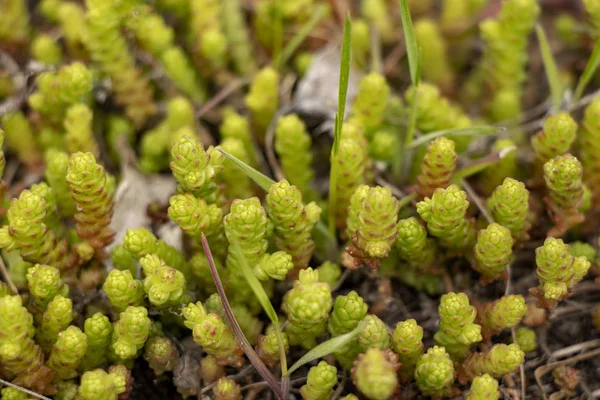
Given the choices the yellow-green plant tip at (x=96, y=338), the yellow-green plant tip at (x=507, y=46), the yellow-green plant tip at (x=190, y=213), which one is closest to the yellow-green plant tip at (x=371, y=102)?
the yellow-green plant tip at (x=507, y=46)

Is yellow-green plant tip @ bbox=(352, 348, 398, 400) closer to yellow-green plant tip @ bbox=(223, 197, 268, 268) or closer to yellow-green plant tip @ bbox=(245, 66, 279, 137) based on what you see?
yellow-green plant tip @ bbox=(223, 197, 268, 268)

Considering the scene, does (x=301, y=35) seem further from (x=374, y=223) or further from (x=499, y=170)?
(x=374, y=223)

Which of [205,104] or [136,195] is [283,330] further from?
[205,104]

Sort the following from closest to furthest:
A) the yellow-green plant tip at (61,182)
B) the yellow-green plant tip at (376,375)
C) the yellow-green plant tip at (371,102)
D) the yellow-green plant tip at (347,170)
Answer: the yellow-green plant tip at (376,375), the yellow-green plant tip at (347,170), the yellow-green plant tip at (61,182), the yellow-green plant tip at (371,102)

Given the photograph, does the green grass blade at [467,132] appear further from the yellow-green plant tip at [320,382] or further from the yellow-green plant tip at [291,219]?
the yellow-green plant tip at [320,382]

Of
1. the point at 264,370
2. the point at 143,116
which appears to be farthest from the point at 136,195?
the point at 264,370

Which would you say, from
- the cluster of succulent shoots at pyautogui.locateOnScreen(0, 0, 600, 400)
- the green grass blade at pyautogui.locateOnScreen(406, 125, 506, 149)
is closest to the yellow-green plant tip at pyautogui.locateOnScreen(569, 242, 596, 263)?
the cluster of succulent shoots at pyautogui.locateOnScreen(0, 0, 600, 400)

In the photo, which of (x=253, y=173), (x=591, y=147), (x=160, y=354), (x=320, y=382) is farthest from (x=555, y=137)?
(x=160, y=354)
